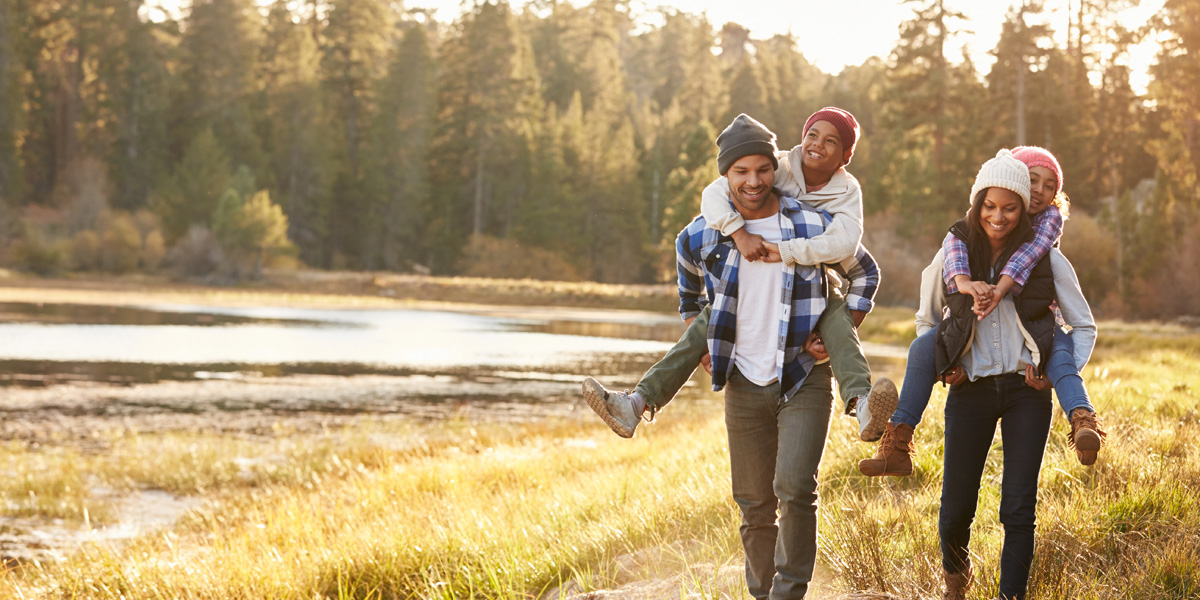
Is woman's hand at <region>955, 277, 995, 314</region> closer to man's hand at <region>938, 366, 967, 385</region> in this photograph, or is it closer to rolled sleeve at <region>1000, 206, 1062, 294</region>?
rolled sleeve at <region>1000, 206, 1062, 294</region>

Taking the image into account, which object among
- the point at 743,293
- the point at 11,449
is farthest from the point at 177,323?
the point at 743,293

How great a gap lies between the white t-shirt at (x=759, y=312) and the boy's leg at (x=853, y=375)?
0.60ft

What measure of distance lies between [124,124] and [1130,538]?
7078cm

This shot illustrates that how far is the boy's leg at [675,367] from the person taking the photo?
3.69 meters

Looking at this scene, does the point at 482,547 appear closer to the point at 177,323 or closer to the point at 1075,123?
the point at 177,323

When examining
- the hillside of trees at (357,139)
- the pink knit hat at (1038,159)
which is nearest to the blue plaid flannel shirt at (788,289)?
the pink knit hat at (1038,159)

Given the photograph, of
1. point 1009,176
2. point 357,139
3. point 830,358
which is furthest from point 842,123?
point 357,139

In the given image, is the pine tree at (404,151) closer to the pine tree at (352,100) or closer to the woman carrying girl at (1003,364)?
the pine tree at (352,100)

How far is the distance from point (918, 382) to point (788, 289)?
0.59 metres

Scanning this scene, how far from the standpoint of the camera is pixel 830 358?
3.48 m

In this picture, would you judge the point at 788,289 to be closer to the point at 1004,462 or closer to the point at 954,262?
the point at 954,262

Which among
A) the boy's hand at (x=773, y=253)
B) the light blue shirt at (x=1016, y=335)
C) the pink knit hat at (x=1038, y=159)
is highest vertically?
the pink knit hat at (x=1038, y=159)

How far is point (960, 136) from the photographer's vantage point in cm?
4394

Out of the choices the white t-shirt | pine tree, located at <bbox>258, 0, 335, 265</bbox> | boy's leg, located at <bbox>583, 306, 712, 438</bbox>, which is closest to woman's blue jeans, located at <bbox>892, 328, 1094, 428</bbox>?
the white t-shirt
